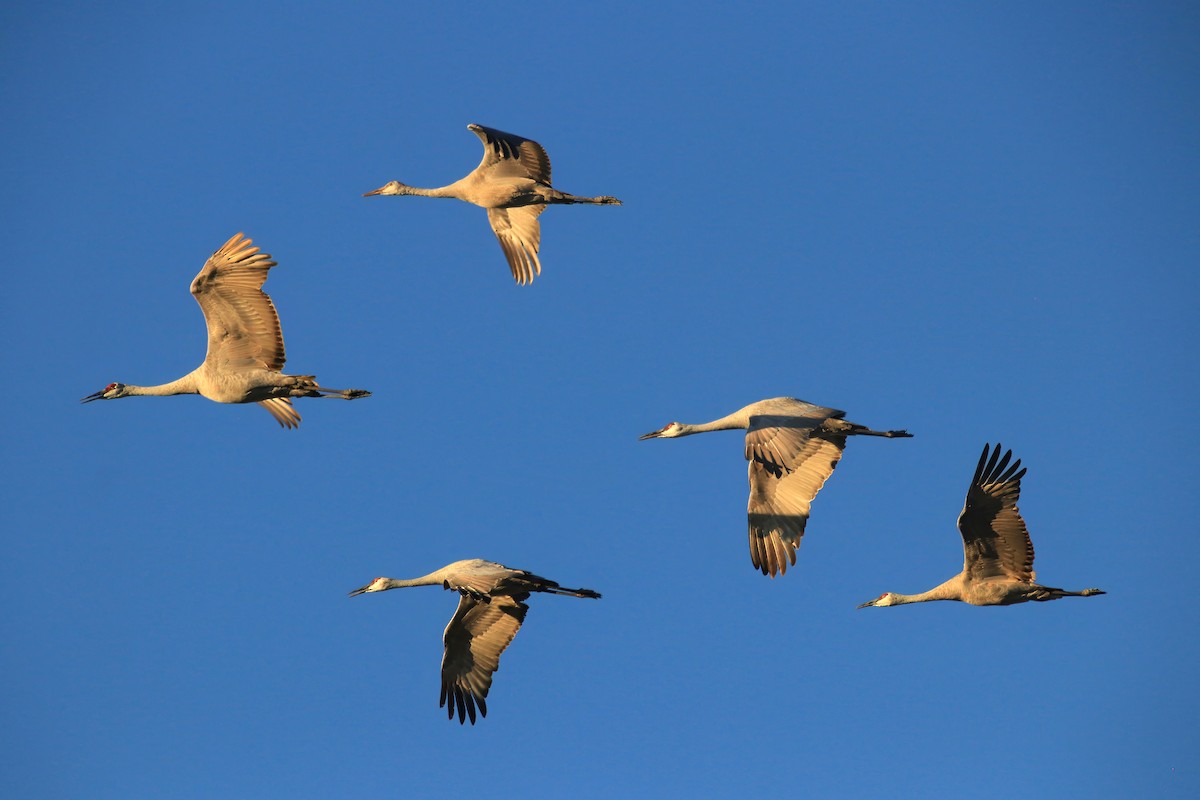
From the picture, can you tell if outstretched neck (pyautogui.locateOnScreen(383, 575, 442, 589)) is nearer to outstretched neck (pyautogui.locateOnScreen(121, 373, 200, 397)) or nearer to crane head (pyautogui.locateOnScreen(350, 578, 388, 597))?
crane head (pyautogui.locateOnScreen(350, 578, 388, 597))

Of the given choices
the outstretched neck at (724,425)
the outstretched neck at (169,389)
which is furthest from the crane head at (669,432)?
the outstretched neck at (169,389)

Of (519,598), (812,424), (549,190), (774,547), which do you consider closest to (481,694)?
(519,598)

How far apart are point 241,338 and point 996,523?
398 inches

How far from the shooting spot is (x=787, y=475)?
2098cm

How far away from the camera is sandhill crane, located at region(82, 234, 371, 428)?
19469 mm

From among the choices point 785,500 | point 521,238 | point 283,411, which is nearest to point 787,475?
point 785,500

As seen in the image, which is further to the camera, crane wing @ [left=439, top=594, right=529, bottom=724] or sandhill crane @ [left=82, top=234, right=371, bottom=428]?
crane wing @ [left=439, top=594, right=529, bottom=724]

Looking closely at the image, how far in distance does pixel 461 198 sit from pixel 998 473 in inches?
349

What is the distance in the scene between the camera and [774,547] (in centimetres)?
2077

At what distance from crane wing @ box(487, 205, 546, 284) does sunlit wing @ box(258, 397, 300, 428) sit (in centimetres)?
384

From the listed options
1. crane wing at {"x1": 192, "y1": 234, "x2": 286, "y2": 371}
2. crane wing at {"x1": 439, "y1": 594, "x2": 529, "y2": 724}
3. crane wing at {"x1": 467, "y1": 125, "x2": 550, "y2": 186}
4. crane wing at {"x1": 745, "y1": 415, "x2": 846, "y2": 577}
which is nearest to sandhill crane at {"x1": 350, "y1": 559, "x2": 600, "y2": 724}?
crane wing at {"x1": 439, "y1": 594, "x2": 529, "y2": 724}

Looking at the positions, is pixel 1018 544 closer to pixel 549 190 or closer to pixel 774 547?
pixel 774 547

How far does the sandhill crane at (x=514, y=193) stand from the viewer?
22469 mm

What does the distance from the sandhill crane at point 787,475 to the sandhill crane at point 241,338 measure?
208 inches
